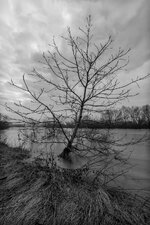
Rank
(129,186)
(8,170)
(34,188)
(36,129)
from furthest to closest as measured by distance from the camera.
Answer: (36,129)
(129,186)
(8,170)
(34,188)

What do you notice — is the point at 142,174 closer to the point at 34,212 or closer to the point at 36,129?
the point at 36,129

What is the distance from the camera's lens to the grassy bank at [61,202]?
101 inches

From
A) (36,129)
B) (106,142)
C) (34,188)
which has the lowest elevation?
(34,188)

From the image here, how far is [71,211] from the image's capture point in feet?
8.80

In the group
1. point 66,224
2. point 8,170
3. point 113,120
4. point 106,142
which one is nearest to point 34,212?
point 66,224

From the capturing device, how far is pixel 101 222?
100 inches

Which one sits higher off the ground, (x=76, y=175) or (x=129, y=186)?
(x=76, y=175)

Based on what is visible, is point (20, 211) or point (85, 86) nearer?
point (20, 211)

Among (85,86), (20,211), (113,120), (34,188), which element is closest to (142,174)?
(113,120)

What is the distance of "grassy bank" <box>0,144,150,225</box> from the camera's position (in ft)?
8.43

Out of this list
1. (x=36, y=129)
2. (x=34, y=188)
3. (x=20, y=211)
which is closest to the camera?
(x=20, y=211)

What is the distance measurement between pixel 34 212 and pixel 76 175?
1.45 metres

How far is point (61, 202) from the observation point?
2891 millimetres

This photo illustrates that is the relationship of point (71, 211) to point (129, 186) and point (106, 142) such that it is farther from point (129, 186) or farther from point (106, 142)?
point (106, 142)
